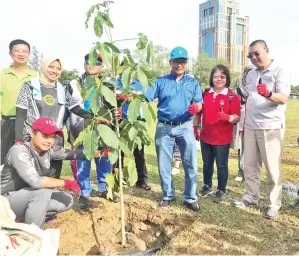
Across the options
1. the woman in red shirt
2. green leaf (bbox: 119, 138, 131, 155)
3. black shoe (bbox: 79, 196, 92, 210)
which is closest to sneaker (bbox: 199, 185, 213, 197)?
the woman in red shirt

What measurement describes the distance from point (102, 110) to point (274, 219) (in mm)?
2262

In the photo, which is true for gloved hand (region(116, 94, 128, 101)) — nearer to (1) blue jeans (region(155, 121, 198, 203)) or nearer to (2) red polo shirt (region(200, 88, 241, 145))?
(1) blue jeans (region(155, 121, 198, 203))

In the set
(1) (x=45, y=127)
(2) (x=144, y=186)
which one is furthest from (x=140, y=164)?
(1) (x=45, y=127)

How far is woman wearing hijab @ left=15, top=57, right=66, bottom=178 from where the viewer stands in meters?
3.54

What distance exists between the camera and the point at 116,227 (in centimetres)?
408

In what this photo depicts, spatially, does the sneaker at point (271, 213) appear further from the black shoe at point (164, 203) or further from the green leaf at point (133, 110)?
the green leaf at point (133, 110)

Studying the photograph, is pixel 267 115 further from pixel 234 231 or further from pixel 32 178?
pixel 32 178

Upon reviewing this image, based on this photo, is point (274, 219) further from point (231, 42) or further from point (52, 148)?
point (231, 42)

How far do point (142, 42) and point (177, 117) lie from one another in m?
1.27

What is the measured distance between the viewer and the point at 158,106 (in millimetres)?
4062

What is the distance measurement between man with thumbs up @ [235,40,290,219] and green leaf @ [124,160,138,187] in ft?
5.07

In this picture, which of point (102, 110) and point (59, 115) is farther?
point (59, 115)

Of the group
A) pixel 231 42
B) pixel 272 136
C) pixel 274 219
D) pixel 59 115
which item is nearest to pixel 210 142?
pixel 272 136

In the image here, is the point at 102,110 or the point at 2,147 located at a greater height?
the point at 102,110
